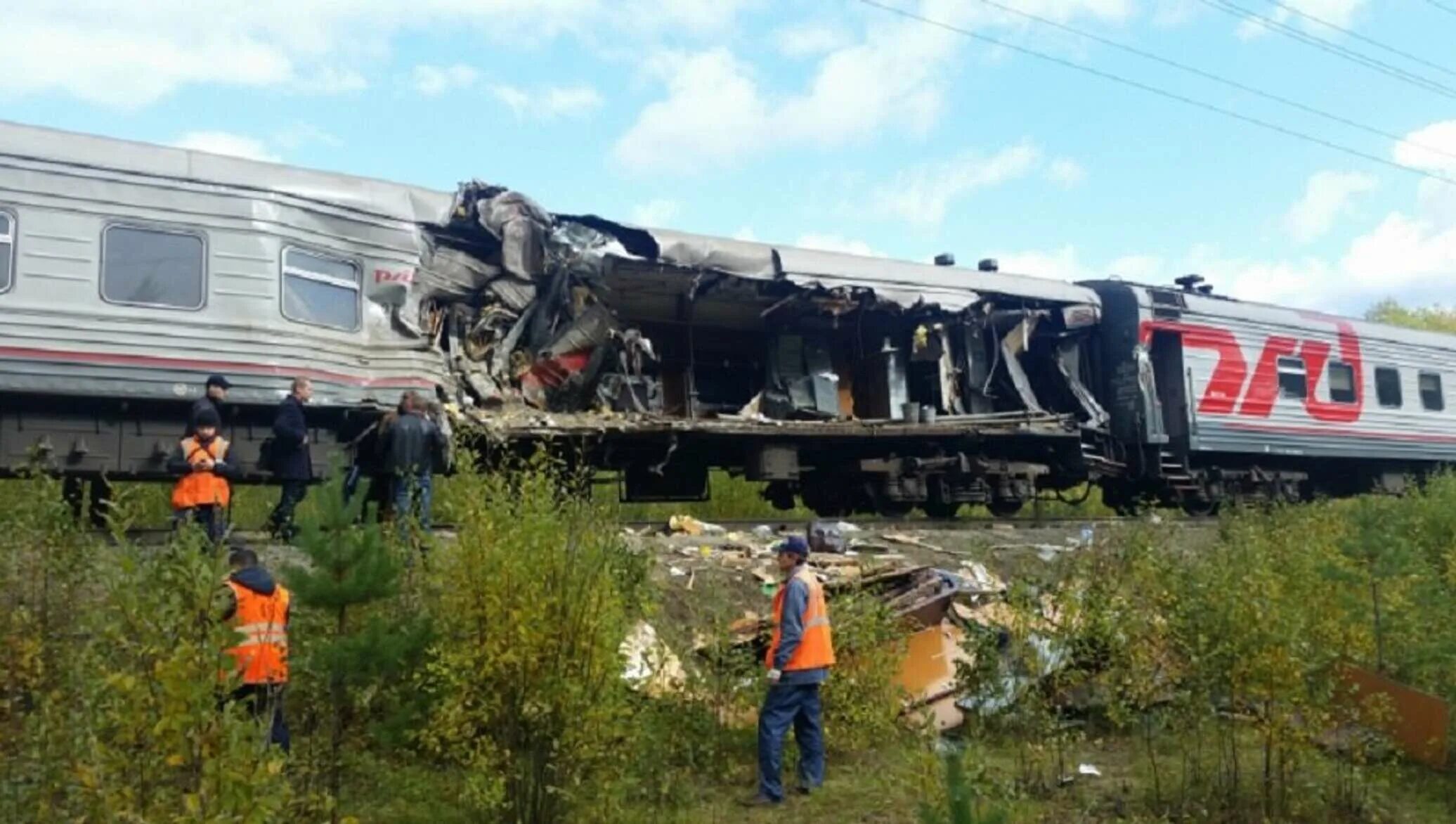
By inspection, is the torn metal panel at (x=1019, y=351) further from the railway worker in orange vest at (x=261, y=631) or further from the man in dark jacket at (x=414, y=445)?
the railway worker in orange vest at (x=261, y=631)

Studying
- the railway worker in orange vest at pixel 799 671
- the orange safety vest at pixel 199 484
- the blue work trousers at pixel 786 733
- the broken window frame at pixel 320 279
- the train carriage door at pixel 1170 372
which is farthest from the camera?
the train carriage door at pixel 1170 372

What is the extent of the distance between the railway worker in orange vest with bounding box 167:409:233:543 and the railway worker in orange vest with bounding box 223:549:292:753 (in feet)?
8.28

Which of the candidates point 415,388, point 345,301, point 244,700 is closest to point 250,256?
point 345,301

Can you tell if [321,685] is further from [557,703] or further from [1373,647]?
[1373,647]

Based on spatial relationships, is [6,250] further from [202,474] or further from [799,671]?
[799,671]

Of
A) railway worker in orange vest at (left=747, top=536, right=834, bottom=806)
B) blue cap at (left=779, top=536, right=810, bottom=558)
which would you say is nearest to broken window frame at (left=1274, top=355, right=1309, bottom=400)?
blue cap at (left=779, top=536, right=810, bottom=558)

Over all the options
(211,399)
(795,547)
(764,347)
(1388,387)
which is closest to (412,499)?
(795,547)

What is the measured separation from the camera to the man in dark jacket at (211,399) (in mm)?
8000

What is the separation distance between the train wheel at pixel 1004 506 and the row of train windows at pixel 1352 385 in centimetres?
488

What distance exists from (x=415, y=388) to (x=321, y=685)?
5.48m

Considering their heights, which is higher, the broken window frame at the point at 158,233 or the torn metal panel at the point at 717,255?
the torn metal panel at the point at 717,255

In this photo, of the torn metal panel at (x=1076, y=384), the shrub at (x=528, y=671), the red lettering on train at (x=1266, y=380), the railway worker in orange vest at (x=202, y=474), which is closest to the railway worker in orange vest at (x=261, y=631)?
the shrub at (x=528, y=671)

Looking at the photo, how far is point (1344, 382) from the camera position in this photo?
721 inches

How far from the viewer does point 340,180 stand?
10297 millimetres
